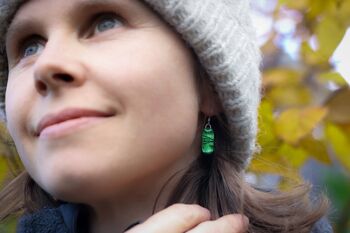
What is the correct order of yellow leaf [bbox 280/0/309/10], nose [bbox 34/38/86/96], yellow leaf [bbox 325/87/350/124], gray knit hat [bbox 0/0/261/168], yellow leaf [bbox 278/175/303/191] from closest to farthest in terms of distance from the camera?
nose [bbox 34/38/86/96] → gray knit hat [bbox 0/0/261/168] → yellow leaf [bbox 278/175/303/191] → yellow leaf [bbox 325/87/350/124] → yellow leaf [bbox 280/0/309/10]

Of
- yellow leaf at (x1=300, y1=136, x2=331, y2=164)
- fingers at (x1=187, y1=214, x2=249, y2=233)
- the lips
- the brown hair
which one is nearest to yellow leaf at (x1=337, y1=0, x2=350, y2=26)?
yellow leaf at (x1=300, y1=136, x2=331, y2=164)

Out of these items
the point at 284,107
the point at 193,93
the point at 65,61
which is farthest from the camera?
the point at 284,107

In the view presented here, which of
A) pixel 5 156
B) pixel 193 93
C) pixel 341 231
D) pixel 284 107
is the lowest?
pixel 5 156

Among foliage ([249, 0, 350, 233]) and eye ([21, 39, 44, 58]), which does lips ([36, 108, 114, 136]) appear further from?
foliage ([249, 0, 350, 233])

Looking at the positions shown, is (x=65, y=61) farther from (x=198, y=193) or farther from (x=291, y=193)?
(x=291, y=193)

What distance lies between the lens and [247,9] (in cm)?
133

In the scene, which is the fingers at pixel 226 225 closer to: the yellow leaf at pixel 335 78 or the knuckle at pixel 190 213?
the knuckle at pixel 190 213

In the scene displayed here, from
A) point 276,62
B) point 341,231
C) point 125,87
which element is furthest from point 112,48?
point 276,62

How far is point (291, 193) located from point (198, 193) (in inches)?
8.3

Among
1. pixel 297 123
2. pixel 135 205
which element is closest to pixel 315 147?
pixel 297 123

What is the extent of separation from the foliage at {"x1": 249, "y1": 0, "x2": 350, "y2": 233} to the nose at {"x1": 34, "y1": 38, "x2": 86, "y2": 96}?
0.61m

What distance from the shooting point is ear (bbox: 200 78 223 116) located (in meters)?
1.20

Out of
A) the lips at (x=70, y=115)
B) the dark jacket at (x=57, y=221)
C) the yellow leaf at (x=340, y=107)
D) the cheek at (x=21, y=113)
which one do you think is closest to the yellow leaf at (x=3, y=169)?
the dark jacket at (x=57, y=221)

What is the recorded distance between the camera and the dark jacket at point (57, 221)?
1.22m
